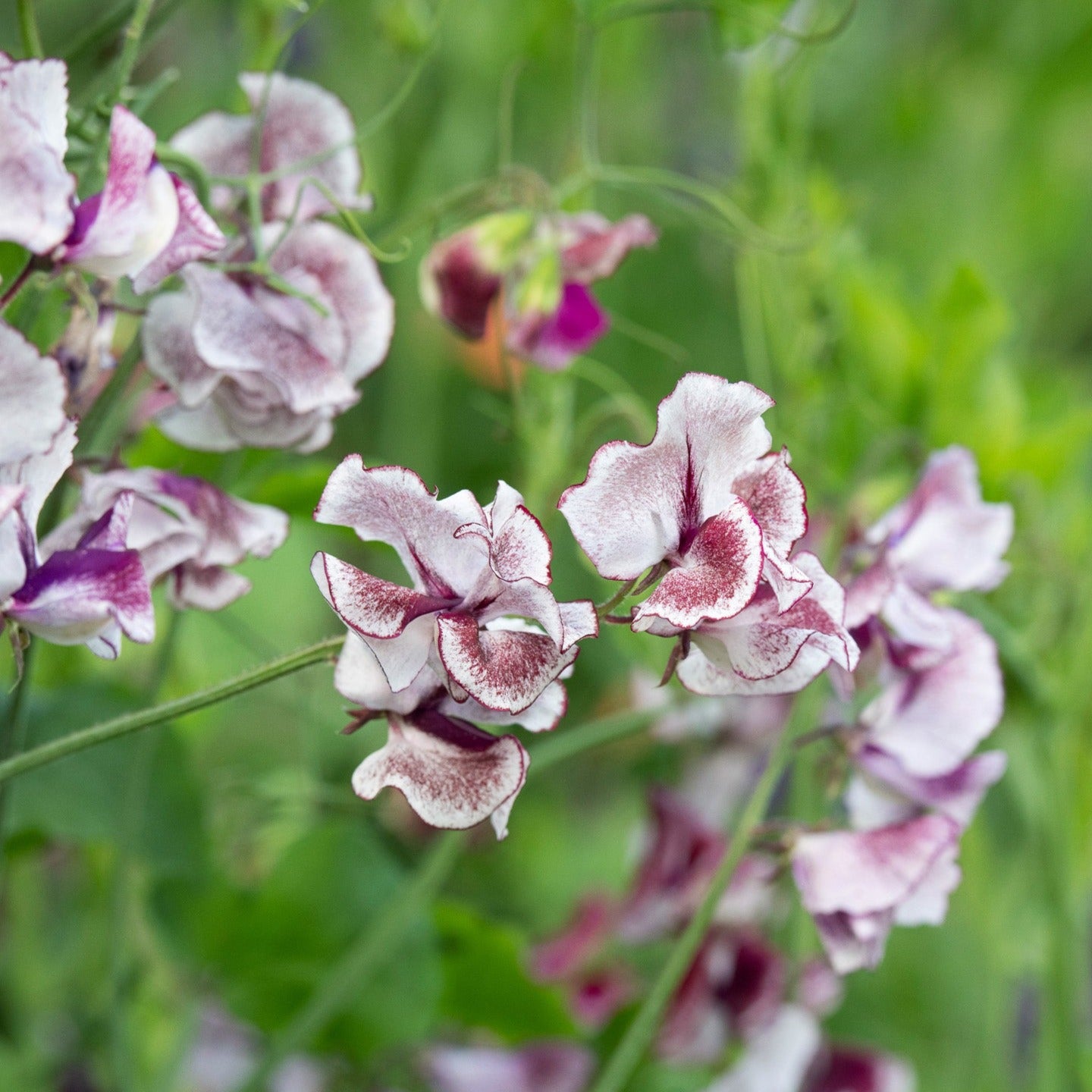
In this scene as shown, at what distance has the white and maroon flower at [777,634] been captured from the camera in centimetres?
27

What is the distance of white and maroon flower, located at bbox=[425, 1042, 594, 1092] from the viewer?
0.61m

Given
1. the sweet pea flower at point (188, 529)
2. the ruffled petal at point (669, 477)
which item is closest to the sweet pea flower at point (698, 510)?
the ruffled petal at point (669, 477)

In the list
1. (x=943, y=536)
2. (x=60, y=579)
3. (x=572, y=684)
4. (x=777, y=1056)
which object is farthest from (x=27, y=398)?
(x=572, y=684)

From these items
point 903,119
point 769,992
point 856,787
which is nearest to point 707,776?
point 769,992

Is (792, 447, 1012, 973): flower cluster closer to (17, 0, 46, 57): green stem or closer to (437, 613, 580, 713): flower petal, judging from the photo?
(437, 613, 580, 713): flower petal

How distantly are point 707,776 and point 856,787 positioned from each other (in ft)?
0.84

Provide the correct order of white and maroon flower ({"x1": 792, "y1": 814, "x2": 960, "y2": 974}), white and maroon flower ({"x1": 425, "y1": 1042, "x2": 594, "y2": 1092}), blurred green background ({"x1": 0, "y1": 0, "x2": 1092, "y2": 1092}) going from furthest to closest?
1. white and maroon flower ({"x1": 425, "y1": 1042, "x2": 594, "y2": 1092})
2. blurred green background ({"x1": 0, "y1": 0, "x2": 1092, "y2": 1092})
3. white and maroon flower ({"x1": 792, "y1": 814, "x2": 960, "y2": 974})

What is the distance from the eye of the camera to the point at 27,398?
10.0 inches

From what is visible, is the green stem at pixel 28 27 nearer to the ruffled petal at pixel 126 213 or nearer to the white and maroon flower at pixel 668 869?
the ruffled petal at pixel 126 213

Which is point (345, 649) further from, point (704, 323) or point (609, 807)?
point (609, 807)

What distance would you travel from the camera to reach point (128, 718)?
10.4 inches

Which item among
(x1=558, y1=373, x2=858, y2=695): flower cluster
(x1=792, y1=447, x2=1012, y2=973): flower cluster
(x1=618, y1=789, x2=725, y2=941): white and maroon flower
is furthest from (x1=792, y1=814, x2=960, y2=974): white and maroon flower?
(x1=618, y1=789, x2=725, y2=941): white and maroon flower

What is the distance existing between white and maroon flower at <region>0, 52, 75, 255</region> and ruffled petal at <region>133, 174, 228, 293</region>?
0.03m

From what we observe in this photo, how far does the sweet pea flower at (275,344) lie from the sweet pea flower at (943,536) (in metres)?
0.15
